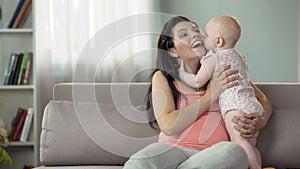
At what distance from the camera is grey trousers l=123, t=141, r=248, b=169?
1969 millimetres

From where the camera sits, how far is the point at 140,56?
3.40 m

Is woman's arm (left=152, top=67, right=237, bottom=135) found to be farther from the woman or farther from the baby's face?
the baby's face

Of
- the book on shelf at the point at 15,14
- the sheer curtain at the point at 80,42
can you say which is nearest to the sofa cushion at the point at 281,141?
the sheer curtain at the point at 80,42

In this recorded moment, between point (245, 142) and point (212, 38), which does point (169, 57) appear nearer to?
point (212, 38)

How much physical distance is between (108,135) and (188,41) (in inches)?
19.5

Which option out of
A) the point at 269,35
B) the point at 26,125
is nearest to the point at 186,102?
the point at 26,125

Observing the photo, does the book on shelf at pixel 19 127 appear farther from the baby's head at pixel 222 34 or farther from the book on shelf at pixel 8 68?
the baby's head at pixel 222 34

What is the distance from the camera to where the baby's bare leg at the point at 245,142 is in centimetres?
217

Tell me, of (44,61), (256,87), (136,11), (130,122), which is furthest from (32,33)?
(256,87)

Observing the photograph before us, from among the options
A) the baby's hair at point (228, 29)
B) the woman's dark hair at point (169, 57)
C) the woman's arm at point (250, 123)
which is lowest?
the woman's arm at point (250, 123)

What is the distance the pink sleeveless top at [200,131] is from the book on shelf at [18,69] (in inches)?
60.9

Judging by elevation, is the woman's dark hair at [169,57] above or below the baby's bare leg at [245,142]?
above

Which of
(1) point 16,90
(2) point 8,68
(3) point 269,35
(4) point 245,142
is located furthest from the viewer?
(3) point 269,35

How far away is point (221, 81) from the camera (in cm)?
224
